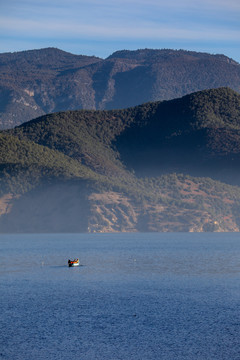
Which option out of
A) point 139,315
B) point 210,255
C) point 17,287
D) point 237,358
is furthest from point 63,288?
point 210,255

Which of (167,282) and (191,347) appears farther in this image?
(167,282)

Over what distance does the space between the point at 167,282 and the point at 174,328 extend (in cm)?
3524

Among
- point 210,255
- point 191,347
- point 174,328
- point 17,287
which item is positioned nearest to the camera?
point 191,347

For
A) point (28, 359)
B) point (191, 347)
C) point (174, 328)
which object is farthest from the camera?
point (174, 328)

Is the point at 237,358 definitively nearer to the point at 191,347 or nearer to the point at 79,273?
the point at 191,347

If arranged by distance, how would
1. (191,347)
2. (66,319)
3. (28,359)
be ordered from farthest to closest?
1. (66,319)
2. (191,347)
3. (28,359)

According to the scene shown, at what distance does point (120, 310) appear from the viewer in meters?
80.9

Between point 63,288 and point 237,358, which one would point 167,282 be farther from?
point 237,358

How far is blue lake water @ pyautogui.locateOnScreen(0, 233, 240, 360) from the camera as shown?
6106 centimetres

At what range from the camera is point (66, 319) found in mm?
75188

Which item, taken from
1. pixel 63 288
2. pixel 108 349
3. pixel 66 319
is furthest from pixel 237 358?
pixel 63 288

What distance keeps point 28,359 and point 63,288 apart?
43014 mm

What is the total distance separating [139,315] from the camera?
77.7 m

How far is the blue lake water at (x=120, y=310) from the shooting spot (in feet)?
200
